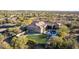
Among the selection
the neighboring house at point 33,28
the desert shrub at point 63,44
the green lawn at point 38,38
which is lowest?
the desert shrub at point 63,44

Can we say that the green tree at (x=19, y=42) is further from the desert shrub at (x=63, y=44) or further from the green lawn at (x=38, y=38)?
the desert shrub at (x=63, y=44)

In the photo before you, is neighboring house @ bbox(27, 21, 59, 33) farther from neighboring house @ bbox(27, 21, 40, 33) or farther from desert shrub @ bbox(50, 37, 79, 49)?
desert shrub @ bbox(50, 37, 79, 49)

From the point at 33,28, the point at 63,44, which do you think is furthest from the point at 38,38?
the point at 63,44

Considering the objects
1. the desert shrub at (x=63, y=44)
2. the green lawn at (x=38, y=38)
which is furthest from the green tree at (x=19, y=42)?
the desert shrub at (x=63, y=44)

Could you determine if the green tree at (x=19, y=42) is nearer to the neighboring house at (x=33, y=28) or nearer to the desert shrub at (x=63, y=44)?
the neighboring house at (x=33, y=28)

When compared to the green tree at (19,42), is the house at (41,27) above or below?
above

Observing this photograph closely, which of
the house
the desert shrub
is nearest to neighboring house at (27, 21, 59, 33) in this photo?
the house

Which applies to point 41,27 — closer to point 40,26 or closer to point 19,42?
point 40,26

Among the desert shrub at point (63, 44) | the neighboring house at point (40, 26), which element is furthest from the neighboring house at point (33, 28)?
the desert shrub at point (63, 44)
